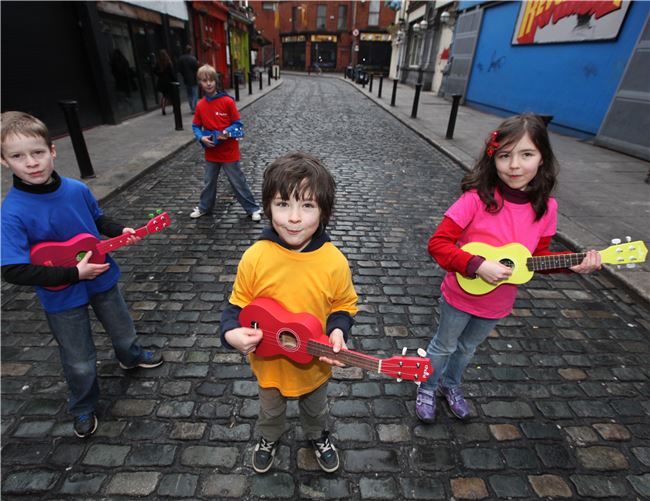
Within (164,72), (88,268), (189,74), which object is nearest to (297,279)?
(88,268)

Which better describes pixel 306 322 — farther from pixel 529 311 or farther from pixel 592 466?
pixel 529 311

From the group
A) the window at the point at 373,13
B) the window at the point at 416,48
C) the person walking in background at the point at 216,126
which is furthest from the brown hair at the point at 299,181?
the window at the point at 373,13

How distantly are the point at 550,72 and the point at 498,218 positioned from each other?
12.2m

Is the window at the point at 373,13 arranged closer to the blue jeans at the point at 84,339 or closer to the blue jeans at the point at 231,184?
the blue jeans at the point at 231,184

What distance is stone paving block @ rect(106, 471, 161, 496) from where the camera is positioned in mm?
2033

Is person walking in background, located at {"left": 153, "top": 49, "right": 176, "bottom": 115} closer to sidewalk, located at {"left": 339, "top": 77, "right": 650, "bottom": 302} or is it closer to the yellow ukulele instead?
sidewalk, located at {"left": 339, "top": 77, "right": 650, "bottom": 302}

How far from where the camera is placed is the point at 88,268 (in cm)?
197

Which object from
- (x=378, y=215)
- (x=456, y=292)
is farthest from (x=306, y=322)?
(x=378, y=215)

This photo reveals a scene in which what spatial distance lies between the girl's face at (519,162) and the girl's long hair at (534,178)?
0.8 inches

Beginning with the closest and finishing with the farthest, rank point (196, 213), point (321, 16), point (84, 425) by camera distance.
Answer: point (84, 425)
point (196, 213)
point (321, 16)

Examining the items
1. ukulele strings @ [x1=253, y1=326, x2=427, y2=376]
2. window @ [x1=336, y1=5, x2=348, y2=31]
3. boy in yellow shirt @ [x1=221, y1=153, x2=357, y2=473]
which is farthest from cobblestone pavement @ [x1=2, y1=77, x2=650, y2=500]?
window @ [x1=336, y1=5, x2=348, y2=31]

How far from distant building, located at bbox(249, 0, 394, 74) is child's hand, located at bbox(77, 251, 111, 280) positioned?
43.7 meters

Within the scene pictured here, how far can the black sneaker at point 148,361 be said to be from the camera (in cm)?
276

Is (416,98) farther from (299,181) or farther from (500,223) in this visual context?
(299,181)
